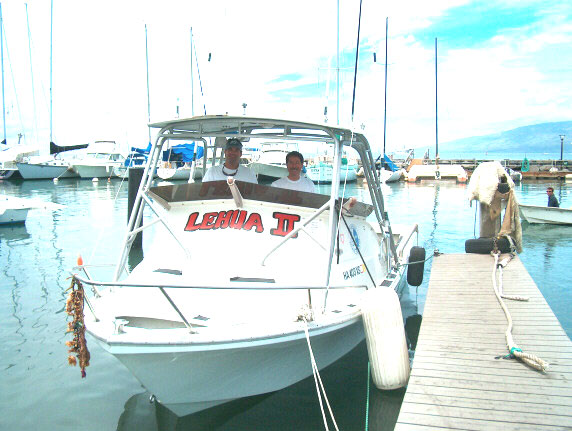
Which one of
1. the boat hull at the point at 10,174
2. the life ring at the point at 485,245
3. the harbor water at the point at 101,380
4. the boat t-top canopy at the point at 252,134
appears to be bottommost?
the harbor water at the point at 101,380

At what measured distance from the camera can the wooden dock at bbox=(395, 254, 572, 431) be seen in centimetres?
427

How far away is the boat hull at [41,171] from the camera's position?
158 ft

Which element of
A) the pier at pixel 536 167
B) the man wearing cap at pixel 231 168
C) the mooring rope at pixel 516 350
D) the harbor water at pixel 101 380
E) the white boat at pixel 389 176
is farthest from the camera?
the pier at pixel 536 167

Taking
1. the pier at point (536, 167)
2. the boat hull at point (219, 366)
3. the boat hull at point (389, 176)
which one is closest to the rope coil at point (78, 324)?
the boat hull at point (219, 366)

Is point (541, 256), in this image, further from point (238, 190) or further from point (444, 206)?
point (444, 206)

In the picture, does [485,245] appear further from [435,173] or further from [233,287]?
[435,173]

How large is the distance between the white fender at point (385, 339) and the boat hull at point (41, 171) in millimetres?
49436

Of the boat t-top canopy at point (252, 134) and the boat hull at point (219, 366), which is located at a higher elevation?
the boat t-top canopy at point (252, 134)

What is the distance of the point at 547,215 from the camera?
64.8ft

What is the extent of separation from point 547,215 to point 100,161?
43.9 m

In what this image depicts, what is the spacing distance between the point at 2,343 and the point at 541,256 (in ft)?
44.5

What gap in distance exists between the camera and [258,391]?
533 centimetres

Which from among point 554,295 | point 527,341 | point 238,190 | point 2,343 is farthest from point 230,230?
point 554,295

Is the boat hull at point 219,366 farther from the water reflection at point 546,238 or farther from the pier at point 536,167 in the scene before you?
the pier at point 536,167
